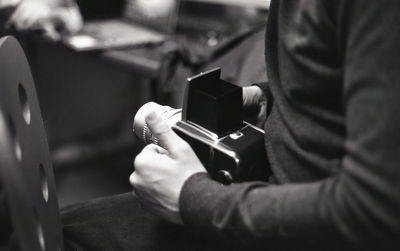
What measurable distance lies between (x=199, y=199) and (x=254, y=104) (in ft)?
1.18

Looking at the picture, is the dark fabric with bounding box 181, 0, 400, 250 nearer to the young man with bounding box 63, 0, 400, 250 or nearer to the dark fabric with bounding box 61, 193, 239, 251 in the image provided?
the young man with bounding box 63, 0, 400, 250

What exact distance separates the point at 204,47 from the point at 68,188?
806 mm

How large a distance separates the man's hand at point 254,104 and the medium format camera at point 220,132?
0.16m

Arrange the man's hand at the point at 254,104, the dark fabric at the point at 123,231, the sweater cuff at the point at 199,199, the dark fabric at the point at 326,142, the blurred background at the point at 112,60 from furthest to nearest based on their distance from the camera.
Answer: the blurred background at the point at 112,60 → the man's hand at the point at 254,104 → the dark fabric at the point at 123,231 → the sweater cuff at the point at 199,199 → the dark fabric at the point at 326,142

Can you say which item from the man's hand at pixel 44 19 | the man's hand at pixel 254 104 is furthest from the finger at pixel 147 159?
the man's hand at pixel 44 19

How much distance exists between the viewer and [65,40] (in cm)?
154

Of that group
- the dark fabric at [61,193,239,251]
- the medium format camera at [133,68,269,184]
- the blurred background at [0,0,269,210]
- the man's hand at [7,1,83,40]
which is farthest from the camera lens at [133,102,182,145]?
the man's hand at [7,1,83,40]

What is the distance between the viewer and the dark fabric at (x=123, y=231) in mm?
737

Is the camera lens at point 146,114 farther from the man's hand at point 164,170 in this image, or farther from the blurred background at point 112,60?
the blurred background at point 112,60

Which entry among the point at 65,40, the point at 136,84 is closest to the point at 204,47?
the point at 65,40

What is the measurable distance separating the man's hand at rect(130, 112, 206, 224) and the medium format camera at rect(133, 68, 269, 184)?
0.03m

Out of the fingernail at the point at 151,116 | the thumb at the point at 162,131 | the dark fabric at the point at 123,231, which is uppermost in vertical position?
the fingernail at the point at 151,116

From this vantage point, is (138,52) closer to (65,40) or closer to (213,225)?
(65,40)

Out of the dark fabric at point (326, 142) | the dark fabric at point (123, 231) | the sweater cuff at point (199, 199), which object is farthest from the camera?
the dark fabric at point (123, 231)
